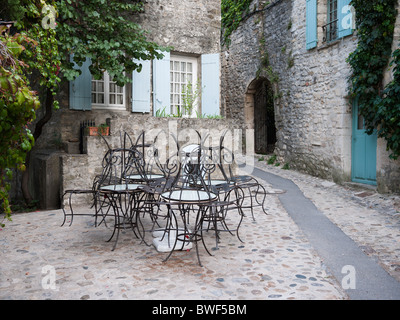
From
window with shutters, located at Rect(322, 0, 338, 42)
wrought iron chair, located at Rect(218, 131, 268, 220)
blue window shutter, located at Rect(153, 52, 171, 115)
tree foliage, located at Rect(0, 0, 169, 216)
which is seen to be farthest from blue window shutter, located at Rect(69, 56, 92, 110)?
window with shutters, located at Rect(322, 0, 338, 42)

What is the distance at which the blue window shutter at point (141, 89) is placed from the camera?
7930mm

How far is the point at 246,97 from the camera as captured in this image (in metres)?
13.5

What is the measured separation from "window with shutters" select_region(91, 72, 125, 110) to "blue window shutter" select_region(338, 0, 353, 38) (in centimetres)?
517

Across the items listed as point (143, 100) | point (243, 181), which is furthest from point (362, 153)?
point (143, 100)

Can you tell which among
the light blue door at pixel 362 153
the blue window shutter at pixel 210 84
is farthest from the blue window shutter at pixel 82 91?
the light blue door at pixel 362 153

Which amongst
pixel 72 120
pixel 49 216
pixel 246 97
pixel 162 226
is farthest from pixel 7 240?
pixel 246 97

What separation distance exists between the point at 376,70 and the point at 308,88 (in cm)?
272

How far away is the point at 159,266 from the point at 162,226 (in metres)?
1.48

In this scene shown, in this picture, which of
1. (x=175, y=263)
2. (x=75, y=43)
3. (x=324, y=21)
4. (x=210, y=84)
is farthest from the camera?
(x=324, y=21)

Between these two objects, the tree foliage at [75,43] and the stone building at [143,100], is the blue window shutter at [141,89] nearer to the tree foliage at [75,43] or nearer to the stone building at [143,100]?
the stone building at [143,100]

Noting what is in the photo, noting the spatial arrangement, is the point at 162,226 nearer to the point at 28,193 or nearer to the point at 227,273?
the point at 227,273

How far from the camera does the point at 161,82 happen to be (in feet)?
26.9

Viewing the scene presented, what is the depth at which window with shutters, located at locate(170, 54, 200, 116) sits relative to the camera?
8750 mm

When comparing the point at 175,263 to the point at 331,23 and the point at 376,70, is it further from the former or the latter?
the point at 331,23
